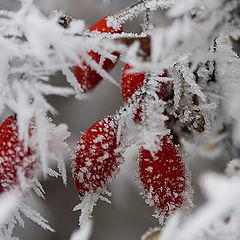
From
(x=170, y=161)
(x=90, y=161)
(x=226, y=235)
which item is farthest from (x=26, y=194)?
(x=226, y=235)

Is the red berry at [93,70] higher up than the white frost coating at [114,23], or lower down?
lower down

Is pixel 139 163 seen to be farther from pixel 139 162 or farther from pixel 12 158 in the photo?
pixel 12 158

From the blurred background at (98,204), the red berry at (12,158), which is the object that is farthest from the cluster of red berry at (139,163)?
the blurred background at (98,204)

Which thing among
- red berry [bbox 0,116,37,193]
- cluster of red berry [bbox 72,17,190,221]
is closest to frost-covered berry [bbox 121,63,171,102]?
cluster of red berry [bbox 72,17,190,221]

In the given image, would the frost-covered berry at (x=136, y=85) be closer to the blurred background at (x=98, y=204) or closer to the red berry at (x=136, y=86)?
the red berry at (x=136, y=86)

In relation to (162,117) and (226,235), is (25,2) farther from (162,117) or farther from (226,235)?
Result: (226,235)

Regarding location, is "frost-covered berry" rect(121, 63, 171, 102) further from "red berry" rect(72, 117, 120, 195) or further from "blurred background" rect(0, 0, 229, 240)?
"blurred background" rect(0, 0, 229, 240)

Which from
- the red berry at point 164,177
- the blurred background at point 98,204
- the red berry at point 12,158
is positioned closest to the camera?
the red berry at point 12,158
